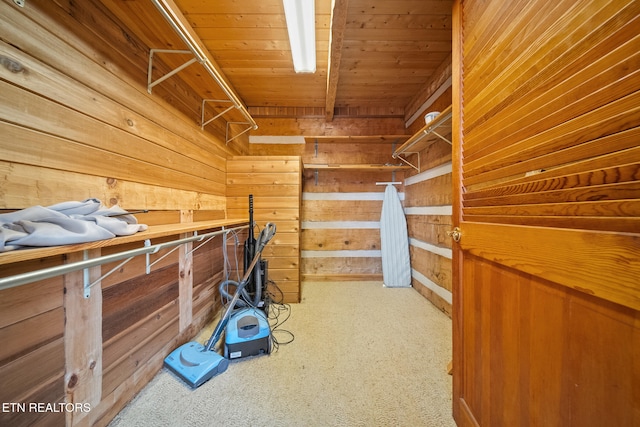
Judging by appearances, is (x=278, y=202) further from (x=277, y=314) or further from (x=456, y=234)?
(x=456, y=234)

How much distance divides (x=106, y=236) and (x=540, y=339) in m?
1.38

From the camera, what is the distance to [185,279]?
1635 mm

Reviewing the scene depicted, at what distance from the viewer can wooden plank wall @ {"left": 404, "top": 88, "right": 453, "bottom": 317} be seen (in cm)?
211

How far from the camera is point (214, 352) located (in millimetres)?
1423

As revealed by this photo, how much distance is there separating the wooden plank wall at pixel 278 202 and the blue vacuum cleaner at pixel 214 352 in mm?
755

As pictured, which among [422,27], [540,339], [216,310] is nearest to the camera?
[540,339]

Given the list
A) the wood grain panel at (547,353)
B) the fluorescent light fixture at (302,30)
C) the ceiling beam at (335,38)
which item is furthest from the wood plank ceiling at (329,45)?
the wood grain panel at (547,353)

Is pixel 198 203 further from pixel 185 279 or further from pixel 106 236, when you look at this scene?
pixel 106 236

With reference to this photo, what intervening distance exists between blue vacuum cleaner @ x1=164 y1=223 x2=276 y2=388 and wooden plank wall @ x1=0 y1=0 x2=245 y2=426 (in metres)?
0.13

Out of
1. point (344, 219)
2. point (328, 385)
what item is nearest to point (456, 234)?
point (328, 385)

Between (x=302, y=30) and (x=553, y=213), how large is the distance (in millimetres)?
1711

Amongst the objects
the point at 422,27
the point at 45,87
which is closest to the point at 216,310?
the point at 45,87

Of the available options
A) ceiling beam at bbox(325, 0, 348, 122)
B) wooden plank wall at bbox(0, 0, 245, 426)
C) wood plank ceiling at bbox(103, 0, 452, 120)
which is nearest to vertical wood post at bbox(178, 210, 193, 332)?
wooden plank wall at bbox(0, 0, 245, 426)

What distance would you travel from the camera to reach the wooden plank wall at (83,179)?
0.75 meters
